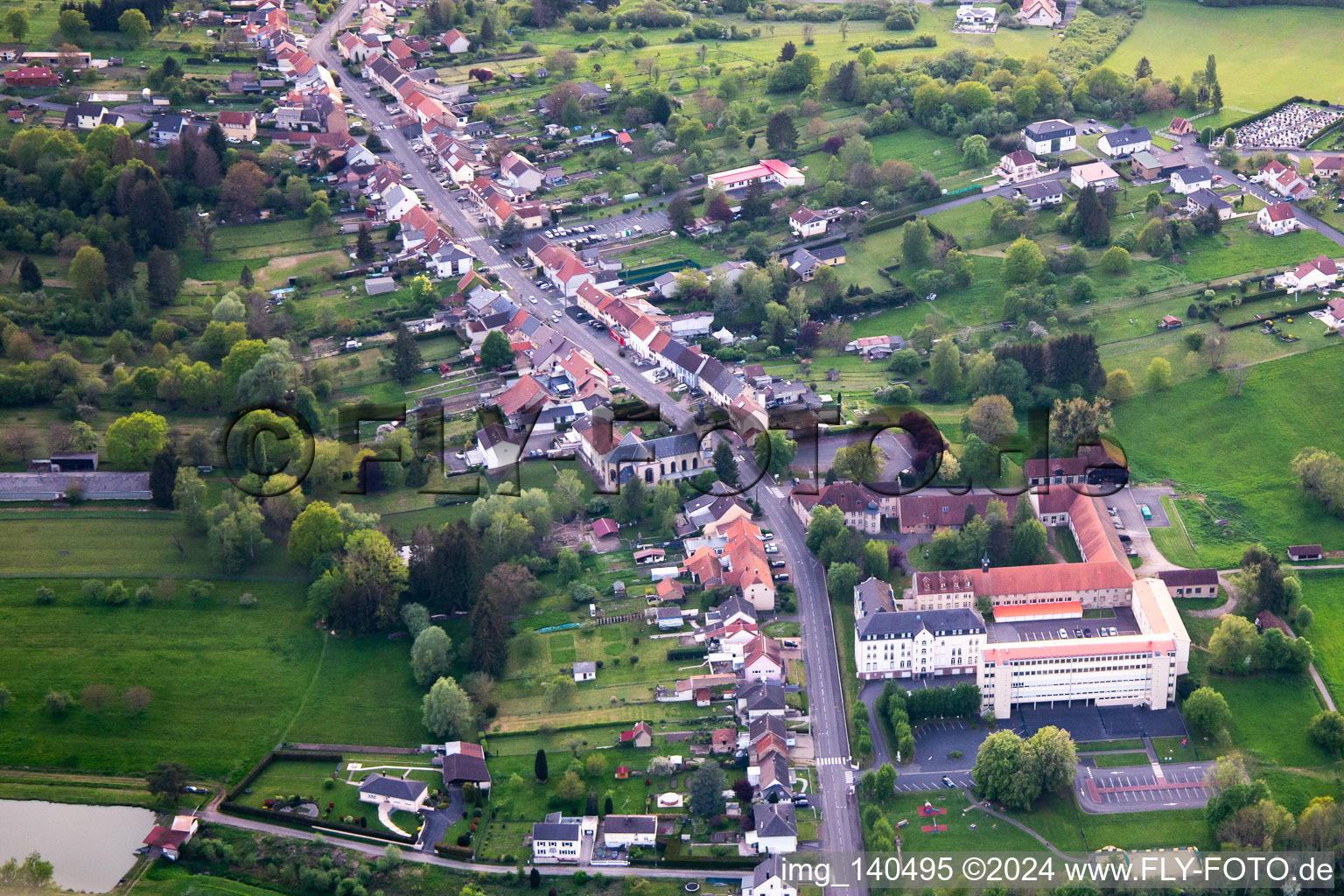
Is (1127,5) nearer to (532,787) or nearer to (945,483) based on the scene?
(945,483)

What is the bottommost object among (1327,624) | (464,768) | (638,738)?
(638,738)

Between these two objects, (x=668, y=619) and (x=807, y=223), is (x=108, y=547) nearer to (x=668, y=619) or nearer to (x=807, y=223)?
(x=668, y=619)

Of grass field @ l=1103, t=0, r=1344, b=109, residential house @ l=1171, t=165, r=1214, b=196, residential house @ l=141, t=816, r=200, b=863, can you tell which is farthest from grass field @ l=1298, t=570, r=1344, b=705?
grass field @ l=1103, t=0, r=1344, b=109

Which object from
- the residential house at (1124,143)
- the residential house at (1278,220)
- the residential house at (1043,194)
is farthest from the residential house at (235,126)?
the residential house at (1278,220)

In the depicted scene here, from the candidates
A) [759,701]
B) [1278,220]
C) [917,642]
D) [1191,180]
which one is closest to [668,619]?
[759,701]

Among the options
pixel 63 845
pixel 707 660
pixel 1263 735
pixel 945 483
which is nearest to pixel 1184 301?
pixel 945 483
